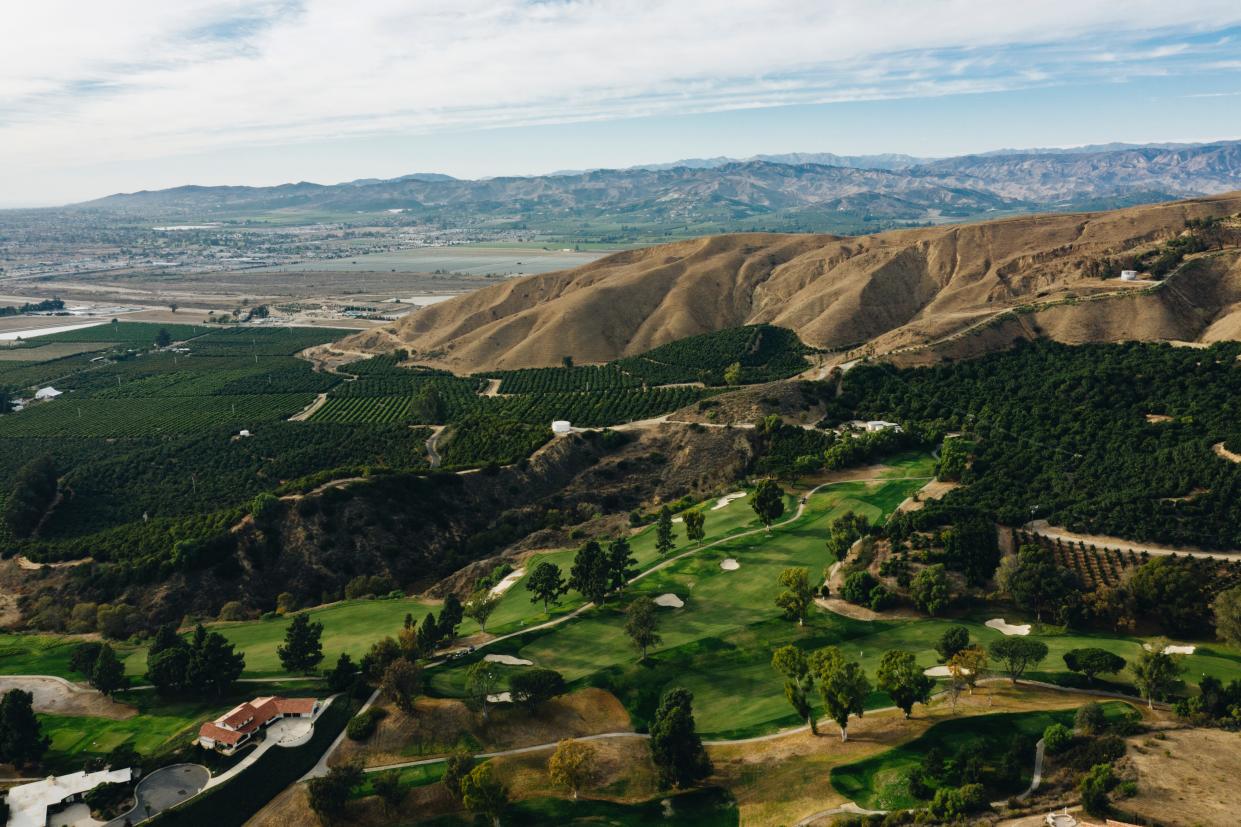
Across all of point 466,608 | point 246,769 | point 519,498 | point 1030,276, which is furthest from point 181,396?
point 1030,276

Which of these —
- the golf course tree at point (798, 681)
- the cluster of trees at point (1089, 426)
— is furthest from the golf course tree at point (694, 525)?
the golf course tree at point (798, 681)

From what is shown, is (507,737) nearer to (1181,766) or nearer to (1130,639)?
(1181,766)

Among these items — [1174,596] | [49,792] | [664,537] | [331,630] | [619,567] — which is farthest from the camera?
[664,537]

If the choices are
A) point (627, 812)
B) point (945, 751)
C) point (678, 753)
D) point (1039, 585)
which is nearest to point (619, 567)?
point (678, 753)

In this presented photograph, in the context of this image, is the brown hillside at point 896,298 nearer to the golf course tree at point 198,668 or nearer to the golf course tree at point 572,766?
the golf course tree at point 572,766

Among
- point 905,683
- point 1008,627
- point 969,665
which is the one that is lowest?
point 1008,627

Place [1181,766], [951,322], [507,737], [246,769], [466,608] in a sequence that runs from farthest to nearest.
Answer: [951,322] → [466,608] → [507,737] → [246,769] → [1181,766]

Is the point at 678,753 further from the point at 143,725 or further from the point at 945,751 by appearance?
the point at 143,725
